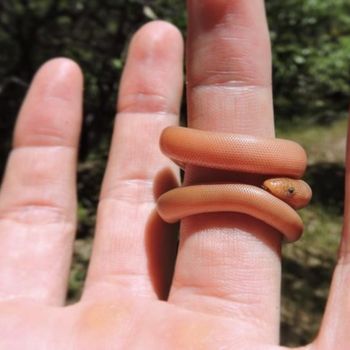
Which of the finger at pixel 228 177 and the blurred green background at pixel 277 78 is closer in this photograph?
the finger at pixel 228 177

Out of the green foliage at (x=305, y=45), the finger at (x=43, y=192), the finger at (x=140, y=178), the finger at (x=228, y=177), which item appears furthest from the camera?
the green foliage at (x=305, y=45)

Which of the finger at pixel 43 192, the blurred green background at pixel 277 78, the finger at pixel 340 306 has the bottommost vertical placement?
the blurred green background at pixel 277 78

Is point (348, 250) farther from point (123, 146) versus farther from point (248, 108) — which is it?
point (123, 146)

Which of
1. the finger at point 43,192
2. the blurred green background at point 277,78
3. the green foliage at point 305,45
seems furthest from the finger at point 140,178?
the green foliage at point 305,45

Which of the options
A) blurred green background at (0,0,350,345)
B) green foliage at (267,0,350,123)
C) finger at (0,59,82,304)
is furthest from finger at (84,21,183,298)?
green foliage at (267,0,350,123)

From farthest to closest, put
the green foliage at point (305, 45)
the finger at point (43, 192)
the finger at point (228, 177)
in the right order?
the green foliage at point (305, 45) → the finger at point (43, 192) → the finger at point (228, 177)

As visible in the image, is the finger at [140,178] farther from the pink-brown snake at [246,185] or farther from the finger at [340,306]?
the finger at [340,306]

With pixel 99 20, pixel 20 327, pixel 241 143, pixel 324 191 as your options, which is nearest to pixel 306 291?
pixel 324 191
